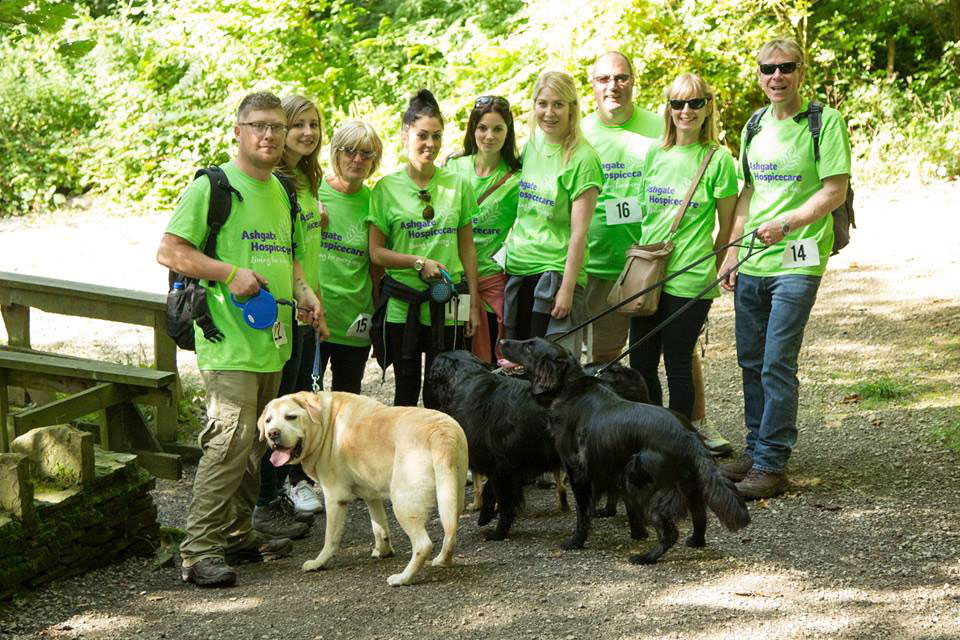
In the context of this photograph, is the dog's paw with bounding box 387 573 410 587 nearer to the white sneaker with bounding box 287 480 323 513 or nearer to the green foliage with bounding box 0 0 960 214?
the white sneaker with bounding box 287 480 323 513

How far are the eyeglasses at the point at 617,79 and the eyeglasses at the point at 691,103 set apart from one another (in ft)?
1.67

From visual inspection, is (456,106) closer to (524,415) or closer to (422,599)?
(524,415)

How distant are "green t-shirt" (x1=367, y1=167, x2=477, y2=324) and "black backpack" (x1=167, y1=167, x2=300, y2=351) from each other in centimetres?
125

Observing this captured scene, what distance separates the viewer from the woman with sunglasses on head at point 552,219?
545 centimetres

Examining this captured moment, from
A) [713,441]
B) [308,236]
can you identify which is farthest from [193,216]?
[713,441]

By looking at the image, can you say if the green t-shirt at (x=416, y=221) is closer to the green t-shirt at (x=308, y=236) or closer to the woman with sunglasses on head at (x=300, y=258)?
the woman with sunglasses on head at (x=300, y=258)

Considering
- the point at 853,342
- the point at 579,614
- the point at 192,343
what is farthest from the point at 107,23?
the point at 579,614

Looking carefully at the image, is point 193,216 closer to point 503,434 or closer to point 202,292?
point 202,292

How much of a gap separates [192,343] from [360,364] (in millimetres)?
1342

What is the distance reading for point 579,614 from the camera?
393cm

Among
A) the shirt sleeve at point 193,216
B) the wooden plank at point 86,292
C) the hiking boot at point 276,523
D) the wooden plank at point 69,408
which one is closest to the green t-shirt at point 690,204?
the hiking boot at point 276,523

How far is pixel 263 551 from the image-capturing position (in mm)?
4906

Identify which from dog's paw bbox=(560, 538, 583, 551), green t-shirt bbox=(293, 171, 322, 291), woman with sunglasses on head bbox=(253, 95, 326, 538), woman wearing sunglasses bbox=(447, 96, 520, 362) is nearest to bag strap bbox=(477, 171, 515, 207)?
woman wearing sunglasses bbox=(447, 96, 520, 362)

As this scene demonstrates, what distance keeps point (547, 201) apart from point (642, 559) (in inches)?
76.5
